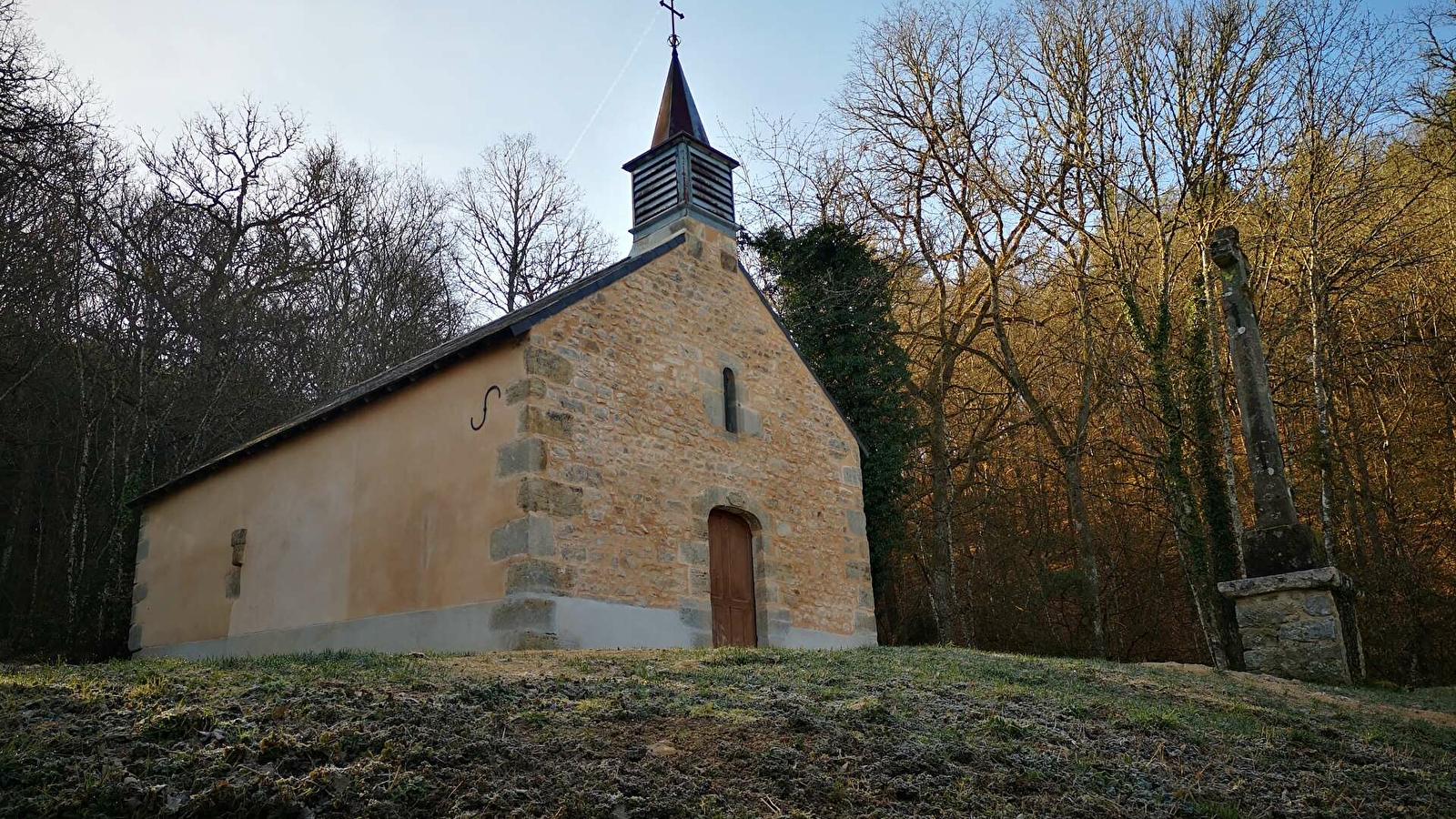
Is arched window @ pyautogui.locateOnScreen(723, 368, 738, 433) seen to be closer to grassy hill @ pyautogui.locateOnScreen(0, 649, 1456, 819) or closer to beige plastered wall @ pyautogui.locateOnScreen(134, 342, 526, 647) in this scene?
beige plastered wall @ pyautogui.locateOnScreen(134, 342, 526, 647)

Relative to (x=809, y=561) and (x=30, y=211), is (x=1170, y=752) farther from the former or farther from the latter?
(x=30, y=211)

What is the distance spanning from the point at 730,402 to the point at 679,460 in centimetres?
145

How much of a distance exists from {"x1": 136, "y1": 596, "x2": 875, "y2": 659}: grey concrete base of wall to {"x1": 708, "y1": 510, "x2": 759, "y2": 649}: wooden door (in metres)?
0.44

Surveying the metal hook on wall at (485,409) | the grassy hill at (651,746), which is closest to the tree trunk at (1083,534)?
the grassy hill at (651,746)

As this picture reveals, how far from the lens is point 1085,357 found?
56.4ft

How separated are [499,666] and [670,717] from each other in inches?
80.6

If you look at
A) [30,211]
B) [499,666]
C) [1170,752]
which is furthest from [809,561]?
[30,211]

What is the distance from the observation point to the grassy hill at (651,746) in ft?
13.0

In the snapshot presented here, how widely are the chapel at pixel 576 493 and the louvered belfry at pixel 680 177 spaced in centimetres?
4

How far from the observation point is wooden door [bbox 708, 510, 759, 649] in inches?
466

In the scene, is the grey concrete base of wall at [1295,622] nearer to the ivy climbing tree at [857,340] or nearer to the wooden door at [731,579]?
the wooden door at [731,579]

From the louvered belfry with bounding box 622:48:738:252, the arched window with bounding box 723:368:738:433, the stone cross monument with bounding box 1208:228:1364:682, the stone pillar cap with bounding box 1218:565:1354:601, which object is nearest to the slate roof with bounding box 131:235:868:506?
the louvered belfry with bounding box 622:48:738:252

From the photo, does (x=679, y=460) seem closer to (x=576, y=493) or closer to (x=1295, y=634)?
(x=576, y=493)

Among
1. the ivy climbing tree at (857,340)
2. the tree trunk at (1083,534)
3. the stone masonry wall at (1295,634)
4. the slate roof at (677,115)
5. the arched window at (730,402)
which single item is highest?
the slate roof at (677,115)
